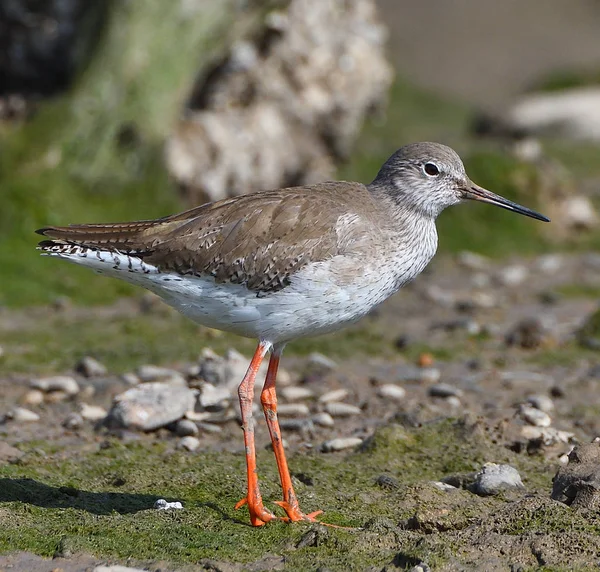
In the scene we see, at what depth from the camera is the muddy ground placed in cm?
640

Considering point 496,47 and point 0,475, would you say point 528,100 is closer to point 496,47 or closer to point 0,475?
point 496,47

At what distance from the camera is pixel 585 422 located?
9.62 metres

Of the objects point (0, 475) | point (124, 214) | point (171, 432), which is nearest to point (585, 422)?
point (171, 432)

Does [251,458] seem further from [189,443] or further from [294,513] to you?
[189,443]

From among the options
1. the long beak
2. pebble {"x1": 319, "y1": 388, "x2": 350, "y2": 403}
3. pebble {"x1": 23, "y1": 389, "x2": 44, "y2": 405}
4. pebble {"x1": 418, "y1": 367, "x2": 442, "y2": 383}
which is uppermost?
the long beak

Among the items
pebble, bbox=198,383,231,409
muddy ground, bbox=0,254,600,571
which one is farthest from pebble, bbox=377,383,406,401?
pebble, bbox=198,383,231,409

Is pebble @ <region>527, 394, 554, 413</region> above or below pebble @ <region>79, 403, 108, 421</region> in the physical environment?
above

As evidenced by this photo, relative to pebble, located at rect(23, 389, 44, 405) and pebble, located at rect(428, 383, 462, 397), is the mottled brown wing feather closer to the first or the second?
pebble, located at rect(23, 389, 44, 405)

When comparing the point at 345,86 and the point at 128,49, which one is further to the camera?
the point at 345,86

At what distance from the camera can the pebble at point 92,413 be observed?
9.55 m

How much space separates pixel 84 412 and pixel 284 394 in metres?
2.04

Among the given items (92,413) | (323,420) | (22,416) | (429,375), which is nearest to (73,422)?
(92,413)

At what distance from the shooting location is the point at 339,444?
8945 millimetres

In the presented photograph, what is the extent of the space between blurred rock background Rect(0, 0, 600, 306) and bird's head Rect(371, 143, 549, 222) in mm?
6473
